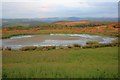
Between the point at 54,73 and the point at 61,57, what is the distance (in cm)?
574

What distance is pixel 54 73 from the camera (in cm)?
1309

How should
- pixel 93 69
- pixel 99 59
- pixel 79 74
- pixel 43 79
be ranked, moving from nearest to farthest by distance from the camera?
pixel 43 79 < pixel 79 74 < pixel 93 69 < pixel 99 59

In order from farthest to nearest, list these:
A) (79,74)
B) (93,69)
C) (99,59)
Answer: (99,59) → (93,69) → (79,74)

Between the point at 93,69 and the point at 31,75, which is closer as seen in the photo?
the point at 31,75

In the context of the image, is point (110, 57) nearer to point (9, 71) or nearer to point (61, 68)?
point (61, 68)

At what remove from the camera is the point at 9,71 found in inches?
538

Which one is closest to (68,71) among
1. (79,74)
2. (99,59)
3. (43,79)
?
(79,74)

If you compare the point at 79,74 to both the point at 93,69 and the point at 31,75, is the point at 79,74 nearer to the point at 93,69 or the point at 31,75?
the point at 93,69

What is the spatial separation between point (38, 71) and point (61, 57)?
5.35 meters

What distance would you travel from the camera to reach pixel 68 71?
13.6 metres

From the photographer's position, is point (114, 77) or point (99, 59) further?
point (99, 59)

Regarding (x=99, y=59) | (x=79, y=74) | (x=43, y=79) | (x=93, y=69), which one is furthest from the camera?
(x=99, y=59)

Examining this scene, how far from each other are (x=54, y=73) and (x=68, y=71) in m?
0.87

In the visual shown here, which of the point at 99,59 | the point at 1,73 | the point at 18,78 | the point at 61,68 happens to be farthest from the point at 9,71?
the point at 99,59
